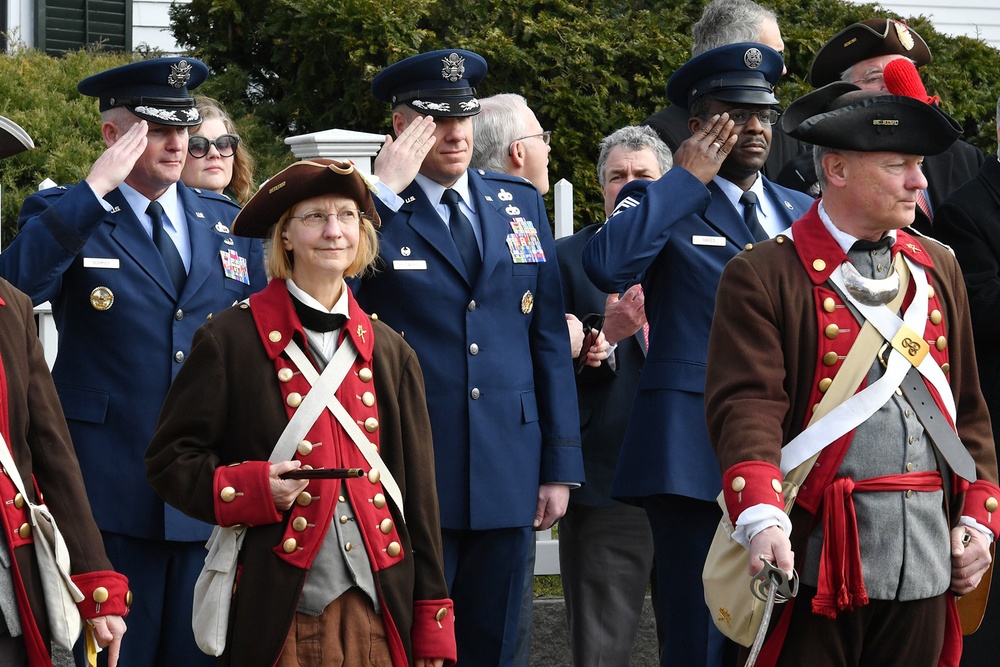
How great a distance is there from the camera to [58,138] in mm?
9320

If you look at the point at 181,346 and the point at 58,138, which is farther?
the point at 58,138

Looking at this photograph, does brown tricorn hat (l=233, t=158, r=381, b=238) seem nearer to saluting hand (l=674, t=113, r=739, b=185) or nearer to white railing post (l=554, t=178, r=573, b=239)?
saluting hand (l=674, t=113, r=739, b=185)

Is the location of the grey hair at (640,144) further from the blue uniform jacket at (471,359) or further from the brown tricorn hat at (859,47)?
the blue uniform jacket at (471,359)

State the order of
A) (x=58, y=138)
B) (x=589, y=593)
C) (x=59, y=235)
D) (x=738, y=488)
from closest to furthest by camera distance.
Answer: (x=738, y=488)
(x=59, y=235)
(x=589, y=593)
(x=58, y=138)

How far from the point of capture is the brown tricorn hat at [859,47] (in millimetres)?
6297

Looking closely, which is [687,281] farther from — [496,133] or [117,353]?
[117,353]

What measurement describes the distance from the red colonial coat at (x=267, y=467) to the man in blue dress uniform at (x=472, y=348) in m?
0.67

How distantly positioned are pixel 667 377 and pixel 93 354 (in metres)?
1.82

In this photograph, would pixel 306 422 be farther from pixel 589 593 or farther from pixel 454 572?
pixel 589 593

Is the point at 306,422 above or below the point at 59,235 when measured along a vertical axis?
below

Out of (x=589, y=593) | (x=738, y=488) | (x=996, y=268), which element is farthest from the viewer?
(x=589, y=593)

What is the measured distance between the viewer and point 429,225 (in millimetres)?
5289

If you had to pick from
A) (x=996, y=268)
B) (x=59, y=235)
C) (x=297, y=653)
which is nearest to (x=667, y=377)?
(x=996, y=268)

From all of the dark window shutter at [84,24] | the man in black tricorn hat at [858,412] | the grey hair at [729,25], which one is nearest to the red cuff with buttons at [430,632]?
the man in black tricorn hat at [858,412]
